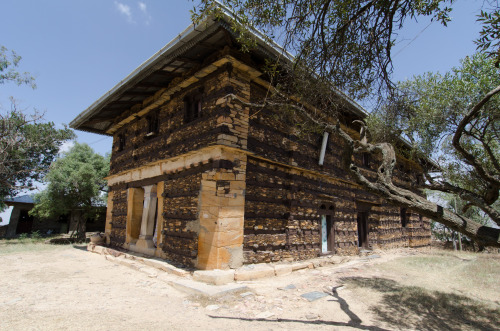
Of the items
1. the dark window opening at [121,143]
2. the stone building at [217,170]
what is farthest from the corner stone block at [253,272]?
the dark window opening at [121,143]

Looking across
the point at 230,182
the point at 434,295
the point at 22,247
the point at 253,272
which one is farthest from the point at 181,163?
the point at 22,247

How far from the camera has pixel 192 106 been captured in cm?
861

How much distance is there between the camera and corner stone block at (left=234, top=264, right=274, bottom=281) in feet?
21.0

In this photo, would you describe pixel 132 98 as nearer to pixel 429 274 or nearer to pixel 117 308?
pixel 117 308

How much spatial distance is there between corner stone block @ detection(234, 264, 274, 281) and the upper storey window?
456 centimetres

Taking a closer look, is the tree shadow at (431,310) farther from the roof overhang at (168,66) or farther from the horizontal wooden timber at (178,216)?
the horizontal wooden timber at (178,216)

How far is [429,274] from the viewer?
8.05 metres

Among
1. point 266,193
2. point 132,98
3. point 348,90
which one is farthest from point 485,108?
point 132,98

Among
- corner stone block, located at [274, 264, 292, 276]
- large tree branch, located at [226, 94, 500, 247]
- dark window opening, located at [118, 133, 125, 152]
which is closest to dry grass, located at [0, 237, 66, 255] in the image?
dark window opening, located at [118, 133, 125, 152]

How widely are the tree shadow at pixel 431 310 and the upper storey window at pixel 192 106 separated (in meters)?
6.41

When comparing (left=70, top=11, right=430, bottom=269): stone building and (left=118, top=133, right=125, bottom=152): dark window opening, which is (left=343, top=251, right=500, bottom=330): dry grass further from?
(left=118, top=133, right=125, bottom=152): dark window opening

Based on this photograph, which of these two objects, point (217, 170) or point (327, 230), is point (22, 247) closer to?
point (217, 170)

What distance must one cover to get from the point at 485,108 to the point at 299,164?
4.92 meters

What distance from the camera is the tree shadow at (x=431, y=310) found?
4426mm
